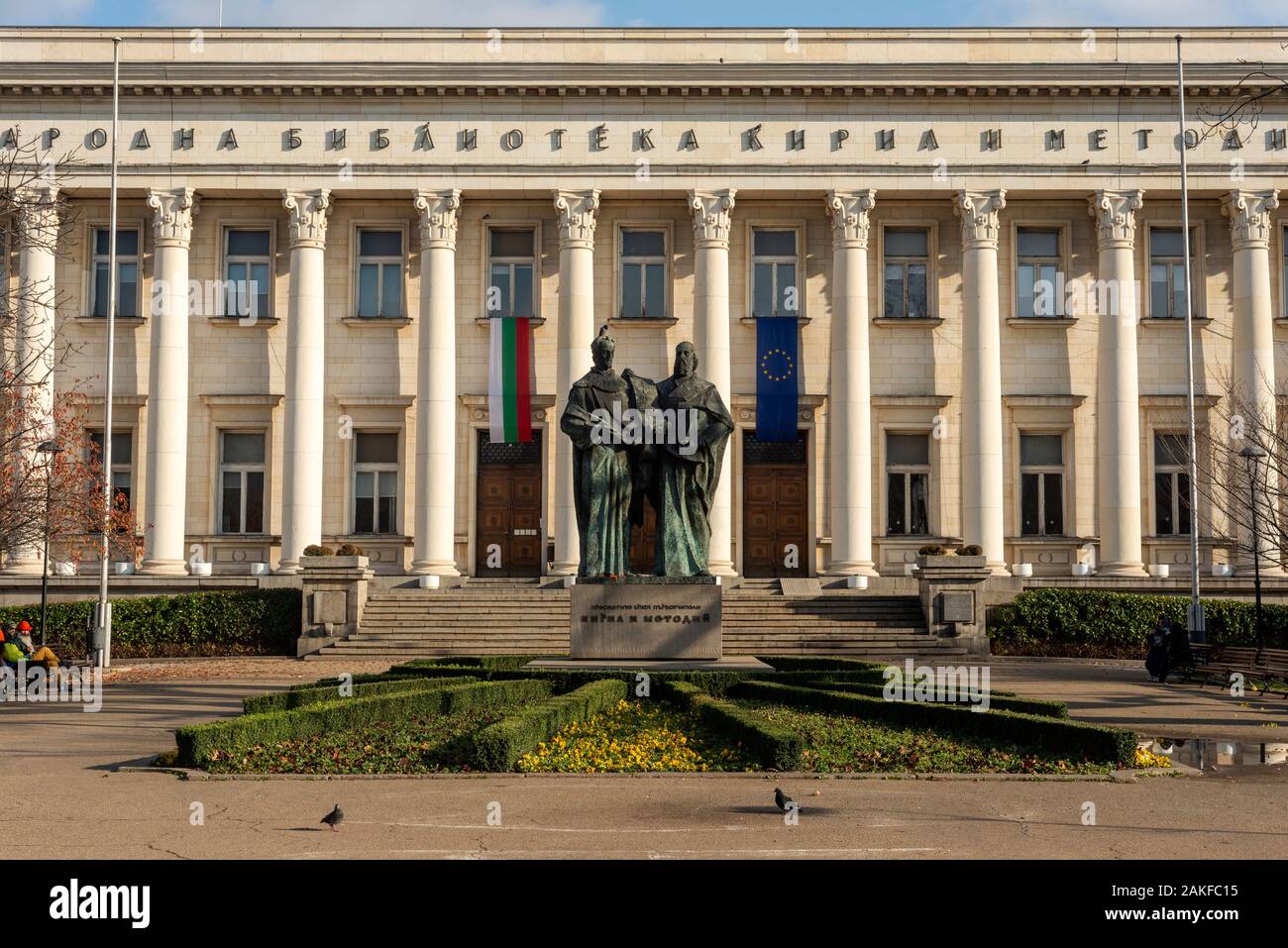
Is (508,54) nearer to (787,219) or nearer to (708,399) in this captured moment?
(787,219)

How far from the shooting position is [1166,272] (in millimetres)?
43375

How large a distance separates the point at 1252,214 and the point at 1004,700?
2714 cm

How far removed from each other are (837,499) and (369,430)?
529 inches

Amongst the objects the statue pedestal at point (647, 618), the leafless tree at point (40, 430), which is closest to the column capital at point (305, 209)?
the leafless tree at point (40, 430)

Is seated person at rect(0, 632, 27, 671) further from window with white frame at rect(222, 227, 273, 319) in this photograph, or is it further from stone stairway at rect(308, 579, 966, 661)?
window with white frame at rect(222, 227, 273, 319)

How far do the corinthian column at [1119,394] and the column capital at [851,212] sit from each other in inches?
252

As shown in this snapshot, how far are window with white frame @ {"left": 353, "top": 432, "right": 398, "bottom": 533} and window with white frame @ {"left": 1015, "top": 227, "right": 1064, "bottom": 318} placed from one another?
18470 millimetres

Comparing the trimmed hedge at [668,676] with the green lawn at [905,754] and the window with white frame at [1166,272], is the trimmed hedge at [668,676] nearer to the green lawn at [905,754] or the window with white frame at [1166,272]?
the green lawn at [905,754]

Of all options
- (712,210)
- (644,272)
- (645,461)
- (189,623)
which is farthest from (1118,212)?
(189,623)

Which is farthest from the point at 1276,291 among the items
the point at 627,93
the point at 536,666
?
the point at 536,666

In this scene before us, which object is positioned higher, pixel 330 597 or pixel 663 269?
pixel 663 269

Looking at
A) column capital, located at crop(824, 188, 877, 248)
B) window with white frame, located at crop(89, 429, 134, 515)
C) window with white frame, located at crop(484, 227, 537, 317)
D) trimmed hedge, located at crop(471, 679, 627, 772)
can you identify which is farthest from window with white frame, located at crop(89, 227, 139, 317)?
trimmed hedge, located at crop(471, 679, 627, 772)

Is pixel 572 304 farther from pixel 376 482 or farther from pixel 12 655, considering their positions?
pixel 12 655

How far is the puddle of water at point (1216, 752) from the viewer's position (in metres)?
16.4
